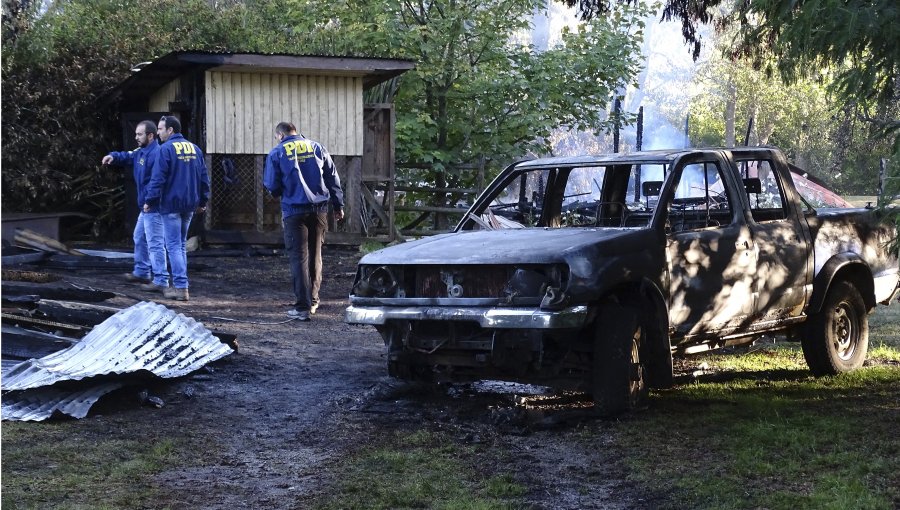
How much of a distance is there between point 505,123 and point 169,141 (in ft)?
43.3

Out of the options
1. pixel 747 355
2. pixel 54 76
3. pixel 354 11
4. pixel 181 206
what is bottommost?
pixel 747 355

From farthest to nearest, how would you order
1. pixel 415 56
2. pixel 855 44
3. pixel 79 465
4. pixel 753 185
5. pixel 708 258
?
pixel 415 56 < pixel 753 185 < pixel 708 258 < pixel 855 44 < pixel 79 465

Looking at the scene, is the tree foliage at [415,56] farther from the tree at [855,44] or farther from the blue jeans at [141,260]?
the tree at [855,44]

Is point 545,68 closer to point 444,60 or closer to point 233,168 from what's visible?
point 444,60

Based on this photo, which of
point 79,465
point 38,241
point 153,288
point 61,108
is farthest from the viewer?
point 61,108

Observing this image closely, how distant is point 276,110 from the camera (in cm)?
2000

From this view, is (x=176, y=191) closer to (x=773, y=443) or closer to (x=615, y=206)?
(x=615, y=206)

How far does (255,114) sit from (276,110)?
391 millimetres

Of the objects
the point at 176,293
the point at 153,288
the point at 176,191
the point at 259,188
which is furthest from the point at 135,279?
the point at 259,188

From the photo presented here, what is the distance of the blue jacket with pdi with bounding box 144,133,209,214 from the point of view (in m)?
12.6

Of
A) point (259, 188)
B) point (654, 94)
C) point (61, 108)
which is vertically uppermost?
point (654, 94)

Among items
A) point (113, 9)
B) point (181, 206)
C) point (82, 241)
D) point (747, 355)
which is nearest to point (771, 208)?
point (747, 355)

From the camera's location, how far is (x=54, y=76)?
21578 mm

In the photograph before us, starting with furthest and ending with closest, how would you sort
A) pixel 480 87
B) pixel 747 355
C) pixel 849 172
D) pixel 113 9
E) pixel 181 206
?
pixel 849 172 < pixel 113 9 < pixel 480 87 < pixel 181 206 < pixel 747 355
